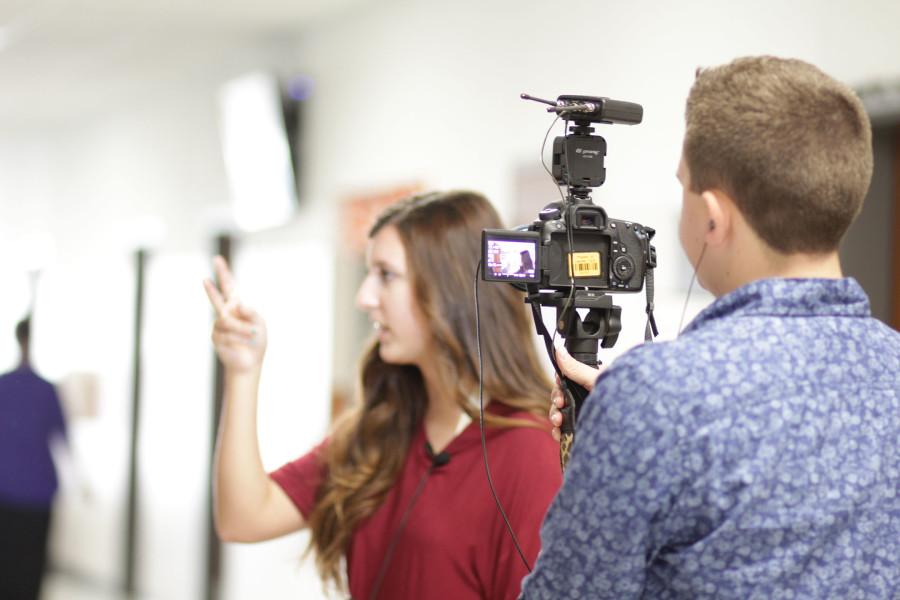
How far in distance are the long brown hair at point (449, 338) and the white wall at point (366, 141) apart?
1.21 meters

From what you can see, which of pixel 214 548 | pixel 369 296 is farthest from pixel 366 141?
pixel 369 296

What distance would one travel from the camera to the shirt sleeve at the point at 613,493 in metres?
0.90

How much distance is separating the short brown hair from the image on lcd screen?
0.25 meters

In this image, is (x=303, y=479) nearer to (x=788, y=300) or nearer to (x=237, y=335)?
(x=237, y=335)

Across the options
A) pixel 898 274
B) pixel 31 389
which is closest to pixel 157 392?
pixel 31 389

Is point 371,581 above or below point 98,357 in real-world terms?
above

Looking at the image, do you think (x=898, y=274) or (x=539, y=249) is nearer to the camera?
(x=539, y=249)

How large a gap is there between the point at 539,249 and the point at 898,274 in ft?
6.12

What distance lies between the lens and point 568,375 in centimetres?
116

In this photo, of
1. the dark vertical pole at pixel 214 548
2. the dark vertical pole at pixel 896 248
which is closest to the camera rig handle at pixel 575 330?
the dark vertical pole at pixel 896 248

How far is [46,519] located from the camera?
14.4 feet

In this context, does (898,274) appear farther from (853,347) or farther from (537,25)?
(853,347)

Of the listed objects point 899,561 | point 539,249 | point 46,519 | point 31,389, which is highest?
point 539,249

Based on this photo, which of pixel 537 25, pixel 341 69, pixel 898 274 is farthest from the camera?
pixel 341 69
